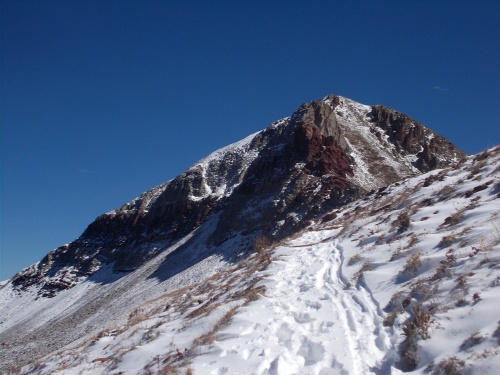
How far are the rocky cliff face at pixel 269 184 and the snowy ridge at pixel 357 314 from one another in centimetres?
2326

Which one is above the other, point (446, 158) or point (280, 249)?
point (280, 249)

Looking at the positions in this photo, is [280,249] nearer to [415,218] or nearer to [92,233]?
[415,218]

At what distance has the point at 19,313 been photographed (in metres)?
64.6

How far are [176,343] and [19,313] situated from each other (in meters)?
65.4

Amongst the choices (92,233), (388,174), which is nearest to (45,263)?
(92,233)

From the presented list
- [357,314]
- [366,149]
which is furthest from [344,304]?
[366,149]

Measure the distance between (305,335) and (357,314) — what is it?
126 centimetres

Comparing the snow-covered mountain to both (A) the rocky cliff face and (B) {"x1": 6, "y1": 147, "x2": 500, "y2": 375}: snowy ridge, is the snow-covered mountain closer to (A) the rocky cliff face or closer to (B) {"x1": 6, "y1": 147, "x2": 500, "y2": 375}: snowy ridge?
(B) {"x1": 6, "y1": 147, "x2": 500, "y2": 375}: snowy ridge

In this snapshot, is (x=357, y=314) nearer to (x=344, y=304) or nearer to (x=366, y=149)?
(x=344, y=304)

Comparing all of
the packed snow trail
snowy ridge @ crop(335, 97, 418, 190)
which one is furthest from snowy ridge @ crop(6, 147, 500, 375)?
snowy ridge @ crop(335, 97, 418, 190)

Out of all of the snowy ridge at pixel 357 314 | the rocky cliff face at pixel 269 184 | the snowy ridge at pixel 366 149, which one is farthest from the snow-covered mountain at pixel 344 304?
the snowy ridge at pixel 366 149

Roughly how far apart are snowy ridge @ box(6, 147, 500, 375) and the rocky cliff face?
2326cm

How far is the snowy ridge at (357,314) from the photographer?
6.67 m

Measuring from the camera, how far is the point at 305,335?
8117 millimetres
